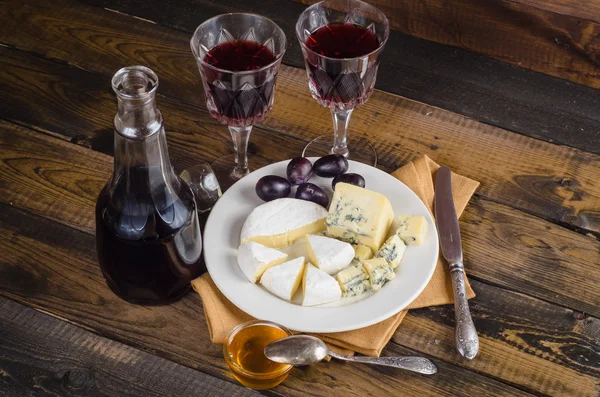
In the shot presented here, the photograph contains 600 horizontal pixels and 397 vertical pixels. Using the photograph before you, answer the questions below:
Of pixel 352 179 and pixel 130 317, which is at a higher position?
pixel 352 179

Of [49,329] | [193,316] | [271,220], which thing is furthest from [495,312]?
[49,329]

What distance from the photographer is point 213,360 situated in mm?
1317

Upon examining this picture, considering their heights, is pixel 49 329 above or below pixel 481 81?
below

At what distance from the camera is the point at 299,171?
1.50 m

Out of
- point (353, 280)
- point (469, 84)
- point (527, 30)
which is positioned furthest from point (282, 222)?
point (527, 30)

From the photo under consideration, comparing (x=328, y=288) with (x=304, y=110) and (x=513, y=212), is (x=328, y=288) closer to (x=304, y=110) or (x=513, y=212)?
(x=513, y=212)

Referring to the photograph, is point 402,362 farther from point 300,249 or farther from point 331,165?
point 331,165

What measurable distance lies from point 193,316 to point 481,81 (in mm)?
900

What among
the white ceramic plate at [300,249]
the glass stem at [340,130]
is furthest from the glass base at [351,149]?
the white ceramic plate at [300,249]

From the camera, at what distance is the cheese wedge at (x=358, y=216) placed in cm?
138

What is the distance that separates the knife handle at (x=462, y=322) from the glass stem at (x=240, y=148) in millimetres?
467

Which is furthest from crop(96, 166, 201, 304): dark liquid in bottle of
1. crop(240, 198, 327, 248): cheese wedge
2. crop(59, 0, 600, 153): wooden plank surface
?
crop(59, 0, 600, 153): wooden plank surface

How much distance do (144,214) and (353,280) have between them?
14.2 inches

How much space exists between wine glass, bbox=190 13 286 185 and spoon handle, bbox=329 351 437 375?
0.47 metres
